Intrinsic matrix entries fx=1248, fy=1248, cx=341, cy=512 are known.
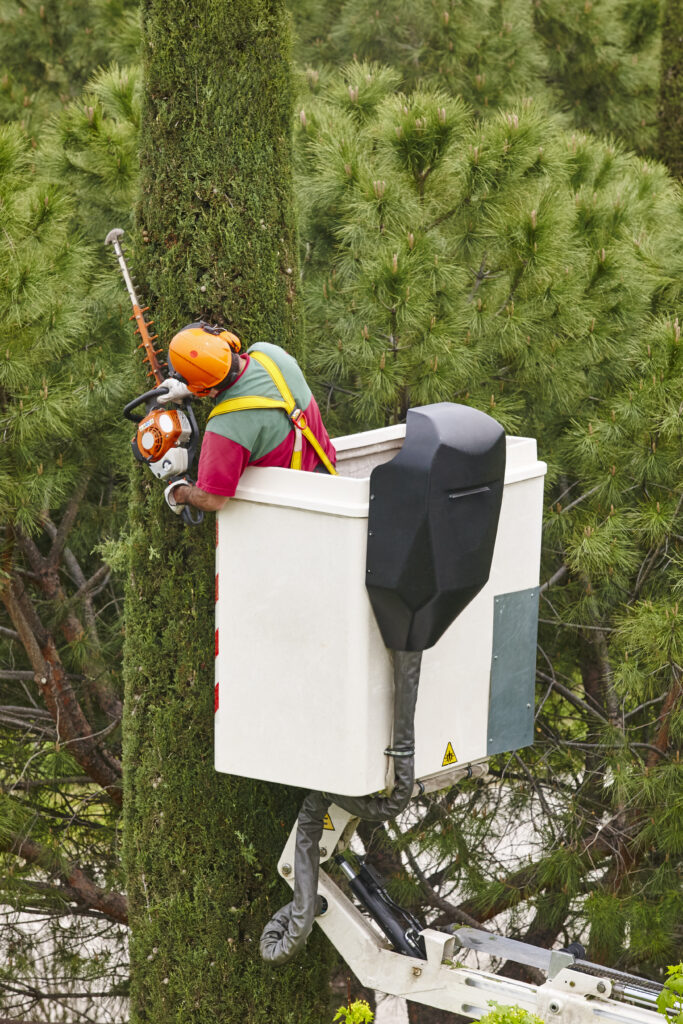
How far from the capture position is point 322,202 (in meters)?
5.87

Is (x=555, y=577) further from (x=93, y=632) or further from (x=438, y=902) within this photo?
(x=93, y=632)

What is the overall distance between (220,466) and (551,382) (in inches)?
99.9

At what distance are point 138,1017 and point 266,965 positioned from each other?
0.56 m

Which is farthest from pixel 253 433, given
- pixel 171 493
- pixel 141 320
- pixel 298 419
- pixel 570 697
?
pixel 570 697

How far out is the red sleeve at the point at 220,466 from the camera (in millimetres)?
3590

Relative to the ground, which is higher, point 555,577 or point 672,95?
point 672,95

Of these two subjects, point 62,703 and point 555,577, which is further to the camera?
point 62,703

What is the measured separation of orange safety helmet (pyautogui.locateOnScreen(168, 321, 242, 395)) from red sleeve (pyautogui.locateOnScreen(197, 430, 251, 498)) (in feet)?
0.58

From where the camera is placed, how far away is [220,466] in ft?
11.8

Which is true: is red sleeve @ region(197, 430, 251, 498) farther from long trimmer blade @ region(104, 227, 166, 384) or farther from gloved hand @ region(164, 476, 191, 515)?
long trimmer blade @ region(104, 227, 166, 384)

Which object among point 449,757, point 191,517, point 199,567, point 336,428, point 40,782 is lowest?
point 40,782

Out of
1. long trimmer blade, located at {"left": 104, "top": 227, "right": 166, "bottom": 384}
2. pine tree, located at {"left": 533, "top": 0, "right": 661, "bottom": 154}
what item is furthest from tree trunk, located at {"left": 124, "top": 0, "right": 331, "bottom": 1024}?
pine tree, located at {"left": 533, "top": 0, "right": 661, "bottom": 154}

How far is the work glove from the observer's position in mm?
3818

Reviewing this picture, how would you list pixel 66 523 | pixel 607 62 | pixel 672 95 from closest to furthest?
pixel 66 523, pixel 672 95, pixel 607 62
